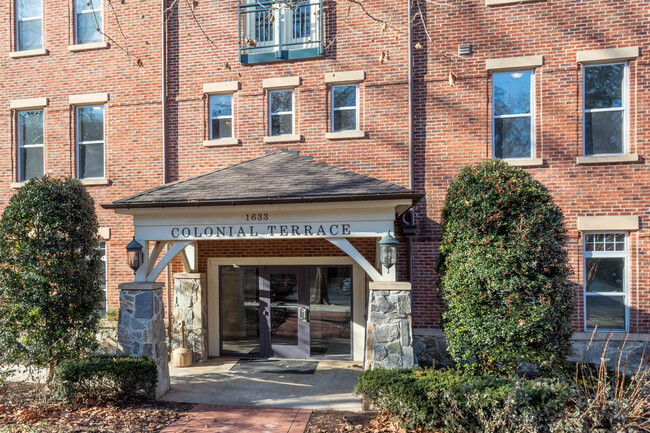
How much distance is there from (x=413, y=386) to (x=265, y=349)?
15.3ft

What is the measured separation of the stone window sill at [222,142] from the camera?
9.80m

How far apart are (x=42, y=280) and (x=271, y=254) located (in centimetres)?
443

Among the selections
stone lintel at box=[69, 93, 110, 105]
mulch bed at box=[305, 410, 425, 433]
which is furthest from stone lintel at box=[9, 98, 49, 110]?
mulch bed at box=[305, 410, 425, 433]

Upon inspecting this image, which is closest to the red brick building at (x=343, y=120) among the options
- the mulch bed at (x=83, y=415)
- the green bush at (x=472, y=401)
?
the green bush at (x=472, y=401)

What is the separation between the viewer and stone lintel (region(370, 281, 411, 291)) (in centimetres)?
664

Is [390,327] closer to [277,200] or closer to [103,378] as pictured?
[277,200]

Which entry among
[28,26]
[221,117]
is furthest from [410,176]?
[28,26]

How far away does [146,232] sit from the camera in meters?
7.40

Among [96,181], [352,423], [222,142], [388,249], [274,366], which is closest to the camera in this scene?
[352,423]

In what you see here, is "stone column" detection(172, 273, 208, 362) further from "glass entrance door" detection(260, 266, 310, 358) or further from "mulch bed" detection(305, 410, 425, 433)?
"mulch bed" detection(305, 410, 425, 433)

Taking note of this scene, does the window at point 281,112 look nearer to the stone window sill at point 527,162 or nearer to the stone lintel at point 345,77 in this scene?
the stone lintel at point 345,77

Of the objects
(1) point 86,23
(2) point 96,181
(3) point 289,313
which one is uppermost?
(1) point 86,23

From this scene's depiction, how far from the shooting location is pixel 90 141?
1057 centimetres

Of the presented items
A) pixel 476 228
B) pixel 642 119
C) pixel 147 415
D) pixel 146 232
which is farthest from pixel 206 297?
pixel 642 119
